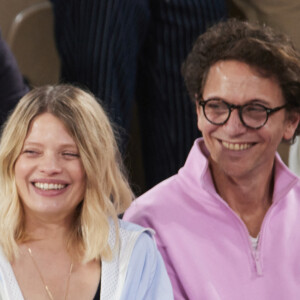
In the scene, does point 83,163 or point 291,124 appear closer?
point 83,163

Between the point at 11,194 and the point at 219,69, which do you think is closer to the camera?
the point at 11,194

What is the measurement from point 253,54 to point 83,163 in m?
0.45

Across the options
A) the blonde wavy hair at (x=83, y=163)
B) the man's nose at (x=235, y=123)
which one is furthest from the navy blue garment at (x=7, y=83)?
the man's nose at (x=235, y=123)

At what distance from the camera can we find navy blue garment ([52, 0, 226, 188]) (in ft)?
6.92

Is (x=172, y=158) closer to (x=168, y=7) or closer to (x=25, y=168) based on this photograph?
(x=168, y=7)

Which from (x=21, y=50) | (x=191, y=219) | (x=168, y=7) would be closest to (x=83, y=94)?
(x=191, y=219)

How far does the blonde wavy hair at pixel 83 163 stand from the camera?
5.40 feet

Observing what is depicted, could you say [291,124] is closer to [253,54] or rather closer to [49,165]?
[253,54]

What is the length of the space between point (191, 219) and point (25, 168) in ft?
1.32

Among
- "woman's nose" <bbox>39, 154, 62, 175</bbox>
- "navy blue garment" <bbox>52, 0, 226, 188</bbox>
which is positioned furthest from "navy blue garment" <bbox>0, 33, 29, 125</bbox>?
"woman's nose" <bbox>39, 154, 62, 175</bbox>

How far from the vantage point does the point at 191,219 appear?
1.83 metres

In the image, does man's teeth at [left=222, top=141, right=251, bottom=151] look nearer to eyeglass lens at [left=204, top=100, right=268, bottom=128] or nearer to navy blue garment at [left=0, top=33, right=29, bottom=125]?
eyeglass lens at [left=204, top=100, right=268, bottom=128]

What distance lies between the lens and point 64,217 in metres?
1.69

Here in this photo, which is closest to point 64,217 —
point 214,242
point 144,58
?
point 214,242
